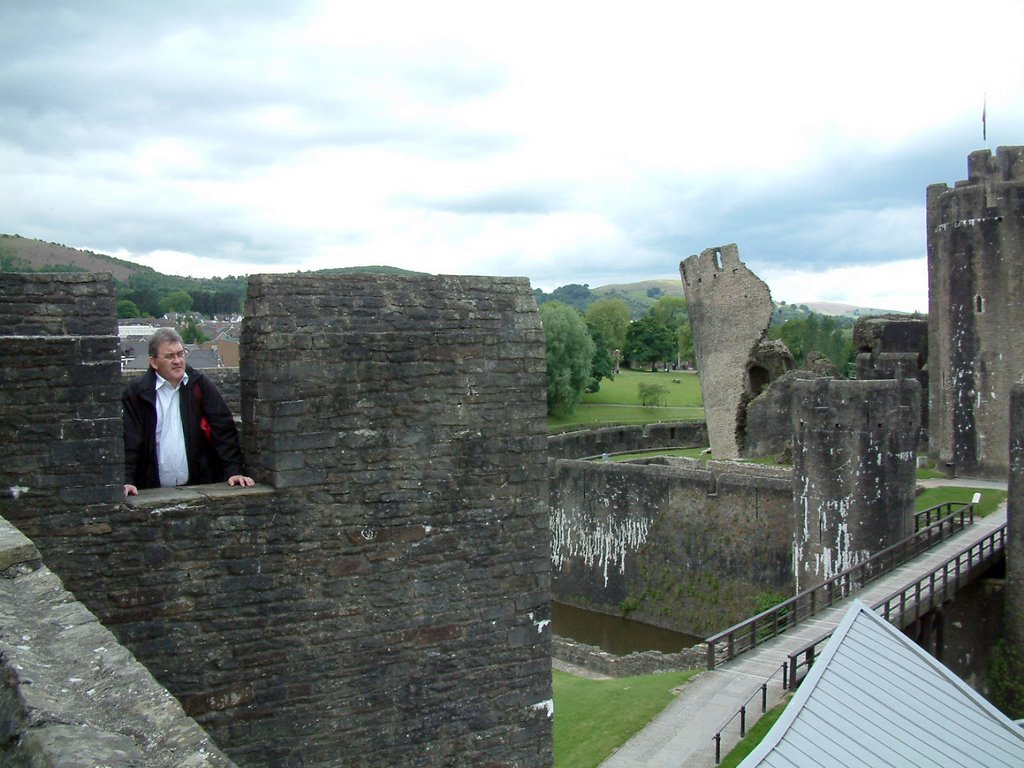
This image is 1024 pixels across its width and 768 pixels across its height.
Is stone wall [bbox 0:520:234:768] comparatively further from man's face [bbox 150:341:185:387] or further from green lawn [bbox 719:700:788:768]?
green lawn [bbox 719:700:788:768]

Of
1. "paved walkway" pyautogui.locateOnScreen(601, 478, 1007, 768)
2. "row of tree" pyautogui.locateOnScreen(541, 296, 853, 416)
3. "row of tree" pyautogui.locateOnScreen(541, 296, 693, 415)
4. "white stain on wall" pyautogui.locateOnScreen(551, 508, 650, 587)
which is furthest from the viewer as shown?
"row of tree" pyautogui.locateOnScreen(541, 296, 853, 416)

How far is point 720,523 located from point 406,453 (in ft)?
60.6

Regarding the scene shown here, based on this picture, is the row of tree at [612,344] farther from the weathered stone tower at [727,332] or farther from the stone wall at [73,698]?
the stone wall at [73,698]

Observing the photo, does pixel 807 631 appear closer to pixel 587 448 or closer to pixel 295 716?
pixel 295 716

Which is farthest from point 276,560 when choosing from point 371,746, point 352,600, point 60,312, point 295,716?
point 60,312

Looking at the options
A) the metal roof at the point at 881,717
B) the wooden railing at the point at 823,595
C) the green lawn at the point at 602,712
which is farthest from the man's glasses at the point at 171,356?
the wooden railing at the point at 823,595

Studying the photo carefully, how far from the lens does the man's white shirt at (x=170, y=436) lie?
19.7 ft

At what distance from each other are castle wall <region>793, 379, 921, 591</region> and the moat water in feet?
17.9

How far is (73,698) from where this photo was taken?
326 cm

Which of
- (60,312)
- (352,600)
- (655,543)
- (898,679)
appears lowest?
(655,543)

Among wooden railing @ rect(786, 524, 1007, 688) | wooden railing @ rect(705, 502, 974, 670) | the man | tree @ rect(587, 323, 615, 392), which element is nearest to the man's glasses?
the man

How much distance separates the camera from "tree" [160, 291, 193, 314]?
310 feet

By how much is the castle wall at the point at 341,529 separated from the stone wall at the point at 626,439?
2837 cm

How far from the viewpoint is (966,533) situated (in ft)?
66.9
